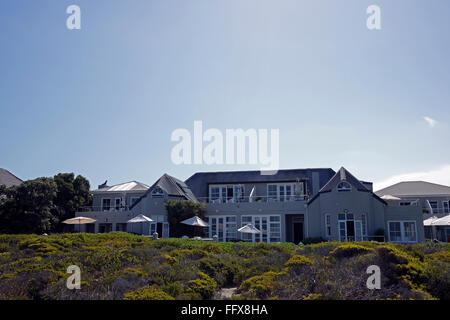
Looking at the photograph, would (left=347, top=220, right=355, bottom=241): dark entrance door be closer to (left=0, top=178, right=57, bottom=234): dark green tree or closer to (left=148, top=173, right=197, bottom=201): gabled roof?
(left=148, top=173, right=197, bottom=201): gabled roof

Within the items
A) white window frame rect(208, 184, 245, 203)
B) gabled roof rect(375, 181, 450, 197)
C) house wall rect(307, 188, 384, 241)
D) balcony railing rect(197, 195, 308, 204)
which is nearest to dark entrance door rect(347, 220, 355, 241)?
house wall rect(307, 188, 384, 241)

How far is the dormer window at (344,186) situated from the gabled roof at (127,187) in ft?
60.4

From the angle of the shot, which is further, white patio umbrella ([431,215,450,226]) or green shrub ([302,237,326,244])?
green shrub ([302,237,326,244])

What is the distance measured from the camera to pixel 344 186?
2677 cm

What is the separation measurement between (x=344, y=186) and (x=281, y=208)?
5.54 m

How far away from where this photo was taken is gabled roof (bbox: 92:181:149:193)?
A: 36.2m

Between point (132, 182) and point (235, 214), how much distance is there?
13.5 meters

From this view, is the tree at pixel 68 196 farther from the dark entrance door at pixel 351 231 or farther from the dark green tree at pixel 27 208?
the dark entrance door at pixel 351 231

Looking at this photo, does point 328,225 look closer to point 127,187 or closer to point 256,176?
point 256,176
